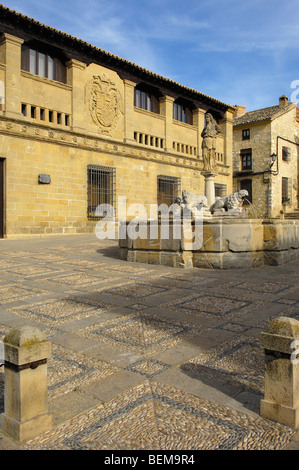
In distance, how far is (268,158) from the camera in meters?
29.5

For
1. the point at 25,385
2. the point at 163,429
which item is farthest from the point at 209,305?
the point at 25,385

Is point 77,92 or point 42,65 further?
point 77,92

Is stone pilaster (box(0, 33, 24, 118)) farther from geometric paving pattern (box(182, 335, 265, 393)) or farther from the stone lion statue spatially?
geometric paving pattern (box(182, 335, 265, 393))

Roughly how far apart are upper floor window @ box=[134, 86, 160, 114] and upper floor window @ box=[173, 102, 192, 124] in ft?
5.29

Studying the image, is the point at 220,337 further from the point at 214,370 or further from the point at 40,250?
the point at 40,250

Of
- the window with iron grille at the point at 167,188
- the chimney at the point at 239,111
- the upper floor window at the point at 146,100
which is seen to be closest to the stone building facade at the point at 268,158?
the chimney at the point at 239,111

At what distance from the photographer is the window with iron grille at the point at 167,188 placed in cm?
2116

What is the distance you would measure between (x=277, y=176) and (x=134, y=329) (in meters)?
28.5

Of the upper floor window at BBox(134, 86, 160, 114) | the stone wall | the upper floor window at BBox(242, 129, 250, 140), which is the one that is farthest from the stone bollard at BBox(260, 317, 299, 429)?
the upper floor window at BBox(242, 129, 250, 140)

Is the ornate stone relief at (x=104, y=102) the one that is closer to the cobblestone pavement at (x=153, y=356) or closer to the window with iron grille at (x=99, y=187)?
the window with iron grille at (x=99, y=187)

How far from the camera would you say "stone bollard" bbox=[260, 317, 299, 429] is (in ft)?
6.93

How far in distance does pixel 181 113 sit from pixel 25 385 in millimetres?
23028

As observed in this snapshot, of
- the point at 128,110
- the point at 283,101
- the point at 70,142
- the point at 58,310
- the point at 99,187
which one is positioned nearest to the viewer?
the point at 58,310

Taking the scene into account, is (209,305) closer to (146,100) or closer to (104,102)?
(104,102)
